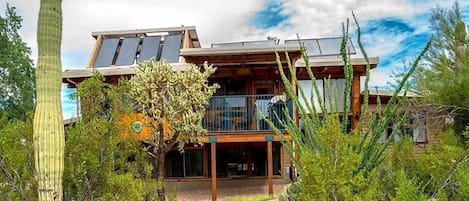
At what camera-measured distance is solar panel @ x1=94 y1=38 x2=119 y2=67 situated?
1687cm

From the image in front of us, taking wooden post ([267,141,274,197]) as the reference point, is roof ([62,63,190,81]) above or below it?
above

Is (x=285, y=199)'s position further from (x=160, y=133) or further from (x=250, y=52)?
(x=250, y=52)

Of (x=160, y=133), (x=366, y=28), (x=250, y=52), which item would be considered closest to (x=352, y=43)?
(x=366, y=28)

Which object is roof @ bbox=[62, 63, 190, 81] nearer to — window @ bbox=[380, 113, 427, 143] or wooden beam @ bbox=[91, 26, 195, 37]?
wooden beam @ bbox=[91, 26, 195, 37]

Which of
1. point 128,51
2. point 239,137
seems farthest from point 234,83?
point 128,51

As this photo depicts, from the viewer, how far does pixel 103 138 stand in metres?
6.36

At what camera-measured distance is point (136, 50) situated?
700 inches

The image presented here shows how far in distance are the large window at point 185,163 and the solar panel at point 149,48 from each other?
351cm

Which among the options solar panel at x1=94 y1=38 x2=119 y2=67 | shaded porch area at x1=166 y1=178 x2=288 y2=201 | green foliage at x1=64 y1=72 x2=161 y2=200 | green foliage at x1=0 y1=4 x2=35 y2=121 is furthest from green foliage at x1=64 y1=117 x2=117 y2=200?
green foliage at x1=0 y1=4 x2=35 y2=121

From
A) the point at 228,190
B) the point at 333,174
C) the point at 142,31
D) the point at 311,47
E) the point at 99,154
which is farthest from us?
the point at 142,31

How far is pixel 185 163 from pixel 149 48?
14.8 ft

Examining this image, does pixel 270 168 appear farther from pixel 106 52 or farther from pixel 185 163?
pixel 106 52

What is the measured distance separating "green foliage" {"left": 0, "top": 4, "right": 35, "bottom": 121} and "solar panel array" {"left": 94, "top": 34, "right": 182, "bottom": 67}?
335 cm

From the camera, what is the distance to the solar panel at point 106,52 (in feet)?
55.4
